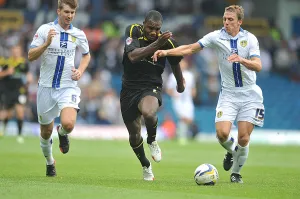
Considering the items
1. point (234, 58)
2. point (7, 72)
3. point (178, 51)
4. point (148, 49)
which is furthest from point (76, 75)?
point (7, 72)

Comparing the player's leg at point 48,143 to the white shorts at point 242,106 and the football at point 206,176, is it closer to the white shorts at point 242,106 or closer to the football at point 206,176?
the football at point 206,176

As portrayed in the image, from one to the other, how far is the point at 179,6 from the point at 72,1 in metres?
26.1

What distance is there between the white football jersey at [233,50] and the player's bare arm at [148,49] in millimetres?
1062

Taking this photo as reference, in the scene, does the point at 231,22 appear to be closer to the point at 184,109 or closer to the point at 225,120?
the point at 225,120

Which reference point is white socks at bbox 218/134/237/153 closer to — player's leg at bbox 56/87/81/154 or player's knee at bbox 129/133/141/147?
player's knee at bbox 129/133/141/147

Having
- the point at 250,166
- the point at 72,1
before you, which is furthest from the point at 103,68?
the point at 72,1

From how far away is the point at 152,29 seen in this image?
12539 mm

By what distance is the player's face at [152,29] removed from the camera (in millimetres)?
12438

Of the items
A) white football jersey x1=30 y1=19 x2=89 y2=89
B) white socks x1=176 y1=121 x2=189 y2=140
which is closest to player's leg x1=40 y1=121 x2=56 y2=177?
white football jersey x1=30 y1=19 x2=89 y2=89

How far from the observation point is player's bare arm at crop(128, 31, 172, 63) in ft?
39.5

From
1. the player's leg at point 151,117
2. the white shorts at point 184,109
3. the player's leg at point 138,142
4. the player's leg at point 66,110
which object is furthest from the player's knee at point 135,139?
the white shorts at point 184,109

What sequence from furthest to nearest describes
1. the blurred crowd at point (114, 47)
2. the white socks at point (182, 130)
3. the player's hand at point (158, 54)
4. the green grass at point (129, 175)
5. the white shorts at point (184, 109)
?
the blurred crowd at point (114, 47) < the white socks at point (182, 130) < the white shorts at point (184, 109) < the player's hand at point (158, 54) < the green grass at point (129, 175)

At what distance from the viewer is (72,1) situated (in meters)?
13.2

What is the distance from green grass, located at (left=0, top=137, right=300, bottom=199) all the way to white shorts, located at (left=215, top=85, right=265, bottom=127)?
1.03 meters
